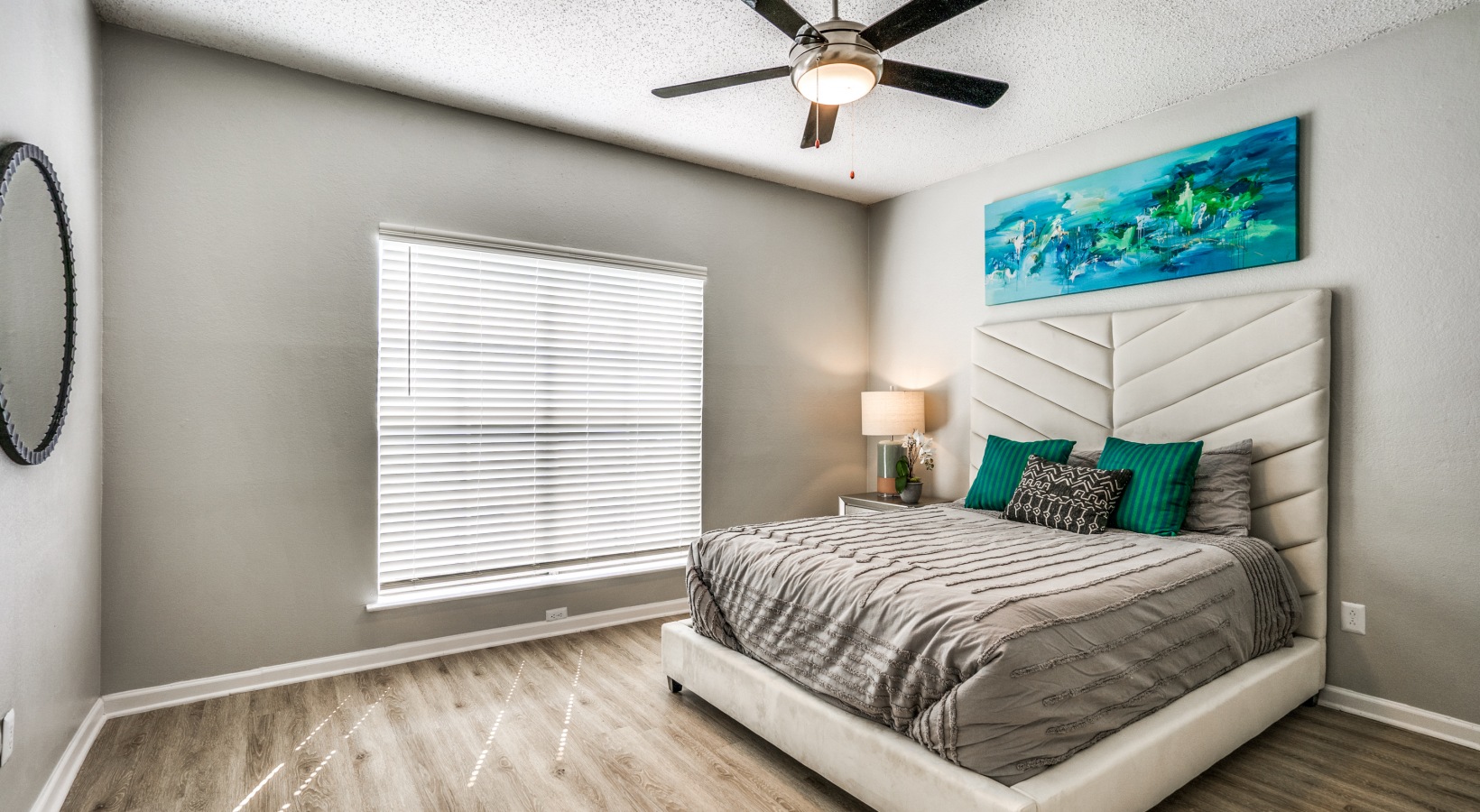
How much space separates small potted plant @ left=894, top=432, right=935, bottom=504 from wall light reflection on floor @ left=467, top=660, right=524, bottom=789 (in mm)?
2384

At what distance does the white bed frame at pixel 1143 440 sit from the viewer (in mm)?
1818

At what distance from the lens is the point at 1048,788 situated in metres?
1.65

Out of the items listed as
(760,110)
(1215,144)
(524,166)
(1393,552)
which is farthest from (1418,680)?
(524,166)

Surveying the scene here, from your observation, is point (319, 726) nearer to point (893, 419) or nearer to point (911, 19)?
point (911, 19)

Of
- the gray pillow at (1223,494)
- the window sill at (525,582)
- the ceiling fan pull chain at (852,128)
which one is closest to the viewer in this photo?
the gray pillow at (1223,494)

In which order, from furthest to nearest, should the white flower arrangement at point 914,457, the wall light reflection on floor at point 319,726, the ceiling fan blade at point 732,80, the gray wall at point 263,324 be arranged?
the white flower arrangement at point 914,457, the gray wall at point 263,324, the wall light reflection on floor at point 319,726, the ceiling fan blade at point 732,80

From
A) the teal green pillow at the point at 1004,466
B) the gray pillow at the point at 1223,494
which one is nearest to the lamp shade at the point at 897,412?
the teal green pillow at the point at 1004,466

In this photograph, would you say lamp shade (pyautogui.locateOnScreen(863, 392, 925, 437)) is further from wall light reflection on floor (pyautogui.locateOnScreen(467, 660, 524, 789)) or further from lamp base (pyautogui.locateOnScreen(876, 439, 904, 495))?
wall light reflection on floor (pyautogui.locateOnScreen(467, 660, 524, 789))

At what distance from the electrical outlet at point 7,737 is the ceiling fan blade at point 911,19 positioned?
2.95m

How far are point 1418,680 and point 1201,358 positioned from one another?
1.42 meters

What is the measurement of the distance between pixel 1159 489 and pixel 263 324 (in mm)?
3851

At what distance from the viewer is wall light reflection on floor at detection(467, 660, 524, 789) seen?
7.38 feet

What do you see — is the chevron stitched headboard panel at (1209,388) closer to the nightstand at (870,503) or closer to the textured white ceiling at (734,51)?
the nightstand at (870,503)

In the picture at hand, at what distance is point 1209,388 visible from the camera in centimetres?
310
